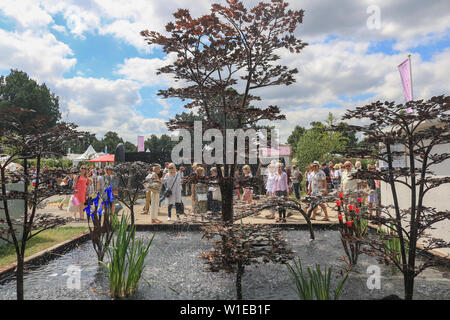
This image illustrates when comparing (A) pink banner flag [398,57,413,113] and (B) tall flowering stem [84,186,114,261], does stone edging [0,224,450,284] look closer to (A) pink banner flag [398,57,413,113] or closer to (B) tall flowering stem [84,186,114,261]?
(B) tall flowering stem [84,186,114,261]

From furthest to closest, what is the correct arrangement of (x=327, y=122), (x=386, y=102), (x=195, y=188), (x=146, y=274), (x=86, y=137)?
1. (x=327, y=122)
2. (x=195, y=188)
3. (x=146, y=274)
4. (x=86, y=137)
5. (x=386, y=102)

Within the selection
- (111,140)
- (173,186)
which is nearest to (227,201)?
(173,186)

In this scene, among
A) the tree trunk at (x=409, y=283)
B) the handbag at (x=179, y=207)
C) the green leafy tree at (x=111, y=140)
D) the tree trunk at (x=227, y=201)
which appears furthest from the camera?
the green leafy tree at (x=111, y=140)

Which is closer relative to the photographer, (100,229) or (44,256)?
(100,229)

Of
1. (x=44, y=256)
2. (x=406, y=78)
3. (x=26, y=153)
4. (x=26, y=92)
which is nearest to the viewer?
(x=26, y=153)

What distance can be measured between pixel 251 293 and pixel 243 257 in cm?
92

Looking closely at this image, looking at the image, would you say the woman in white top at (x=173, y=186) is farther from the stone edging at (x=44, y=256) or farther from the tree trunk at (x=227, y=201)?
the tree trunk at (x=227, y=201)

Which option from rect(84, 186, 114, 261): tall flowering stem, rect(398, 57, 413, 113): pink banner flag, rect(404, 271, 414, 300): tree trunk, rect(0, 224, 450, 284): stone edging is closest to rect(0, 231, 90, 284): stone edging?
rect(0, 224, 450, 284): stone edging

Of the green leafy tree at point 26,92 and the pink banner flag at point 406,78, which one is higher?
the green leafy tree at point 26,92

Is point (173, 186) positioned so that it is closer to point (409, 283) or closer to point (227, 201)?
point (227, 201)

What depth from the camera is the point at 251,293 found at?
141 inches

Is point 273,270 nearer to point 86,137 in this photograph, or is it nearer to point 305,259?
point 305,259

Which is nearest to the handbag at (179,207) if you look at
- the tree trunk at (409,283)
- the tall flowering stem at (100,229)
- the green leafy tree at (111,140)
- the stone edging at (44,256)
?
the stone edging at (44,256)
